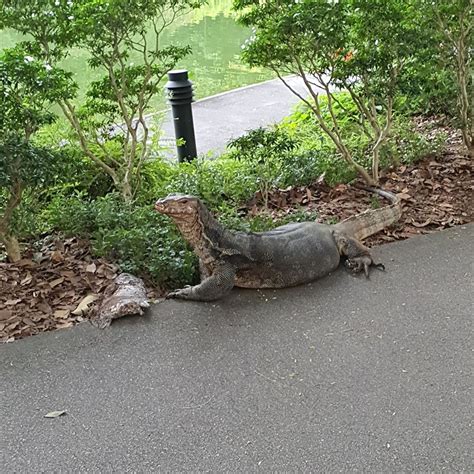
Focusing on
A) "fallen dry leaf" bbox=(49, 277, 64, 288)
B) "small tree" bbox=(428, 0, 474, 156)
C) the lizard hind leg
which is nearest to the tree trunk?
"fallen dry leaf" bbox=(49, 277, 64, 288)

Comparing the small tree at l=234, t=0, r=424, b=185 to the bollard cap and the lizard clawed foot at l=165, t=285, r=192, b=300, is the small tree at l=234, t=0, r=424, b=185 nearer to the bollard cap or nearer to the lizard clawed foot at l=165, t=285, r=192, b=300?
the bollard cap

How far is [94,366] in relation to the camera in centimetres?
320

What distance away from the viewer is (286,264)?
389cm

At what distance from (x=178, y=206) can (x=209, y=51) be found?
9.01 metres

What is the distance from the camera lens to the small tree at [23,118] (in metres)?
3.62

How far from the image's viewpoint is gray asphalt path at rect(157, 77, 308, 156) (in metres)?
8.08

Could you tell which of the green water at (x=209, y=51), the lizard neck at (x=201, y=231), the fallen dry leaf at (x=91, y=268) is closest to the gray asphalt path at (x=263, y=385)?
the lizard neck at (x=201, y=231)

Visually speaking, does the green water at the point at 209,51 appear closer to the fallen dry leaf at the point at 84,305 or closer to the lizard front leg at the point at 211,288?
the fallen dry leaf at the point at 84,305

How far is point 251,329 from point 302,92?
7.44m

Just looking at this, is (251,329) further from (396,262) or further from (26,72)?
(26,72)

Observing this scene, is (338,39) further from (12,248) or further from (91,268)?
(12,248)

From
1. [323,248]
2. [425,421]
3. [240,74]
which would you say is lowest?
[425,421]

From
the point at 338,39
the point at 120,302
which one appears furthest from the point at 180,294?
the point at 338,39

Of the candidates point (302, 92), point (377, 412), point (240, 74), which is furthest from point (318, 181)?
point (240, 74)
